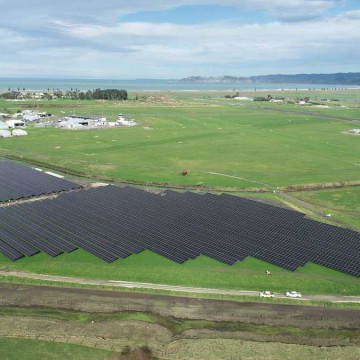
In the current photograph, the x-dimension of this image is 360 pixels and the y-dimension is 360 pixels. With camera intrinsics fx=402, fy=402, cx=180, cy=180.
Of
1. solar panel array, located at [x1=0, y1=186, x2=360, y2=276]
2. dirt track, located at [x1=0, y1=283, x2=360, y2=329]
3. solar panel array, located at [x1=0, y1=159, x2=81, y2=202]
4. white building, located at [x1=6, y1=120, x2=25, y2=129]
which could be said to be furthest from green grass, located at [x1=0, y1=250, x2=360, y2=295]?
white building, located at [x1=6, y1=120, x2=25, y2=129]

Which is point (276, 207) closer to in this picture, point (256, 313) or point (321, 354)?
point (256, 313)

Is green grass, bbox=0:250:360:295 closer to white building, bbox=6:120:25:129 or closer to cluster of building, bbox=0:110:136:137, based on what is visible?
cluster of building, bbox=0:110:136:137

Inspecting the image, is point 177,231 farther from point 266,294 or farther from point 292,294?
point 292,294

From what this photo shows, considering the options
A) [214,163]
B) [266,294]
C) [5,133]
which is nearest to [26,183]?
[214,163]

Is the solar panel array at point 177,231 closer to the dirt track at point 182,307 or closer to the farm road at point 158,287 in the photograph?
the farm road at point 158,287

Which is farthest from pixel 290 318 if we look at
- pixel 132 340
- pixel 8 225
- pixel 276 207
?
pixel 8 225

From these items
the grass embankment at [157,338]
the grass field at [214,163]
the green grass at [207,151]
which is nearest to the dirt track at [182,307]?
the grass embankment at [157,338]

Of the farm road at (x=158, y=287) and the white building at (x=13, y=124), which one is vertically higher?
the white building at (x=13, y=124)
